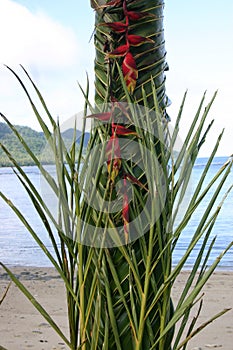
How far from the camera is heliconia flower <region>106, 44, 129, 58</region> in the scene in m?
0.72

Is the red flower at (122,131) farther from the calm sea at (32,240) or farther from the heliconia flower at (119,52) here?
the calm sea at (32,240)

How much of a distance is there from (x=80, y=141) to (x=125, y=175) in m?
0.09

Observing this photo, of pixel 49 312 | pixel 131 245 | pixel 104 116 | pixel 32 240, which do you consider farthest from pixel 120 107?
pixel 32 240

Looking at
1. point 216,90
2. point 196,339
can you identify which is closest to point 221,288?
point 196,339

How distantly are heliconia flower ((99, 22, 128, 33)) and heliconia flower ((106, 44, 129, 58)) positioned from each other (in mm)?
20

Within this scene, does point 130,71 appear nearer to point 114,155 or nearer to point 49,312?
point 114,155

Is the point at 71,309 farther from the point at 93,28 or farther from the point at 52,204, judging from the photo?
the point at 93,28

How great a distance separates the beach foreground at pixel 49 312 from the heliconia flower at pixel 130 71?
219 centimetres

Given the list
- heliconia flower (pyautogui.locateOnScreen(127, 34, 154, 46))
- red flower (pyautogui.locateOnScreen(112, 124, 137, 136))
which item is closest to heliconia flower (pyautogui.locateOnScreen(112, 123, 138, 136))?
red flower (pyautogui.locateOnScreen(112, 124, 137, 136))

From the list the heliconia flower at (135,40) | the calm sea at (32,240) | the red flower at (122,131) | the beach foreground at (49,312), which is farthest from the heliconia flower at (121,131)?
the calm sea at (32,240)

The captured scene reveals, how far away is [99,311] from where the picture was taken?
27.7 inches

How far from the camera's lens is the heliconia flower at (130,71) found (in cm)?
72

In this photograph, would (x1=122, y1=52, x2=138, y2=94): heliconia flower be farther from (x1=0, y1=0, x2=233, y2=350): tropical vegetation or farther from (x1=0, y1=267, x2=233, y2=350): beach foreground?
(x1=0, y1=267, x2=233, y2=350): beach foreground

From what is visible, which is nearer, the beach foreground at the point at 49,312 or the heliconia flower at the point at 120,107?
the heliconia flower at the point at 120,107
